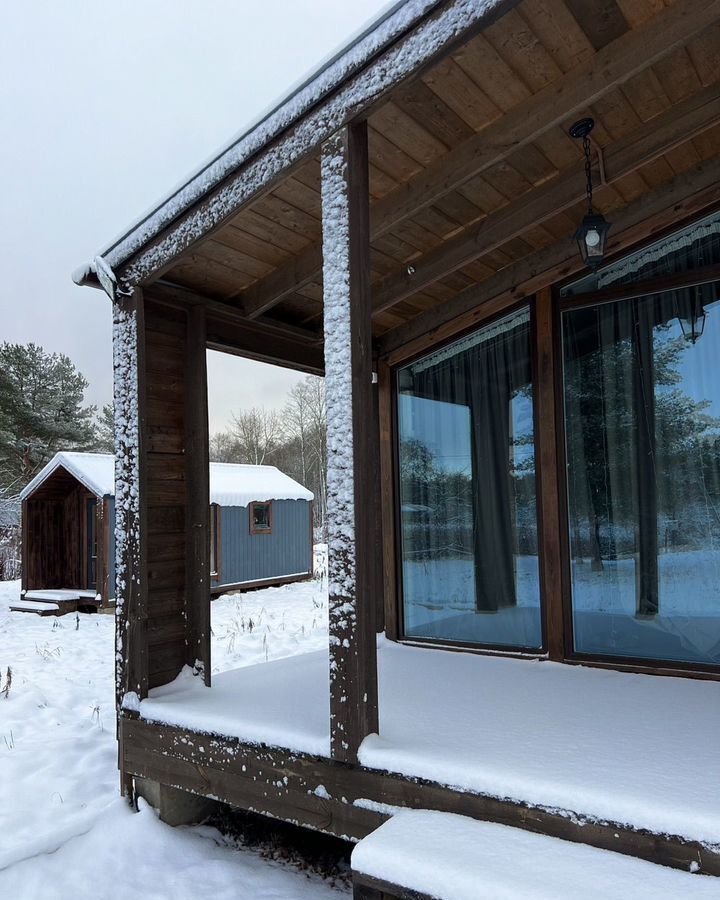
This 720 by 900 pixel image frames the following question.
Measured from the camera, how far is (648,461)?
3.61 meters

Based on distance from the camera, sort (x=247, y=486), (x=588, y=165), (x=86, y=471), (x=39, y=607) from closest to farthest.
A: 1. (x=588, y=165)
2. (x=39, y=607)
3. (x=86, y=471)
4. (x=247, y=486)

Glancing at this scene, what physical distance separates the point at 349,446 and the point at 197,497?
1.49 m

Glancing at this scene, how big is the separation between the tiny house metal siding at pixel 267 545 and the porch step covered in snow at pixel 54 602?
1.94 metres

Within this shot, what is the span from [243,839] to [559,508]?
2364 millimetres

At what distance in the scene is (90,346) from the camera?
37.8 metres

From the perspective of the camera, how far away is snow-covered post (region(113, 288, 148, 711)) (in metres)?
3.31

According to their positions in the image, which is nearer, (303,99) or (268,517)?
(303,99)

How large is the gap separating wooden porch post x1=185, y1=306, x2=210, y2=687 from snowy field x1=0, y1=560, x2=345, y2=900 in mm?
781

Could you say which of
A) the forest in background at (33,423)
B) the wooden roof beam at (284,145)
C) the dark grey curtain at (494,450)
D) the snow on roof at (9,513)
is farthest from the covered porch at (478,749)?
the snow on roof at (9,513)

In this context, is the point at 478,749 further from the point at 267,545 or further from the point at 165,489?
the point at 267,545

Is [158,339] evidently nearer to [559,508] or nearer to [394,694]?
[394,694]

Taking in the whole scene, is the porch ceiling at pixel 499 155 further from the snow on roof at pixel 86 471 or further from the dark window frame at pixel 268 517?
the dark window frame at pixel 268 517

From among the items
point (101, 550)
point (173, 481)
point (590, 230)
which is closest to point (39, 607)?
point (101, 550)

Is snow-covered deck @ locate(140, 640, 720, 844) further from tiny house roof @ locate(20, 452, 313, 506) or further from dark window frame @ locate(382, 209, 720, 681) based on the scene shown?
tiny house roof @ locate(20, 452, 313, 506)
